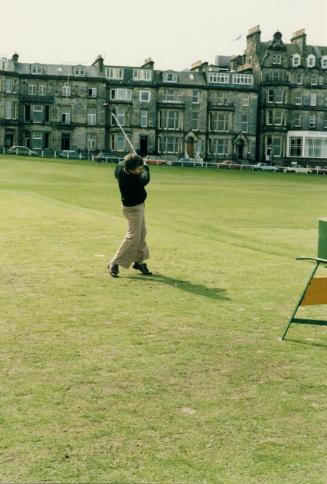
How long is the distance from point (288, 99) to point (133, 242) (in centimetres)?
9819

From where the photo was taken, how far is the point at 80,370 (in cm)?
750

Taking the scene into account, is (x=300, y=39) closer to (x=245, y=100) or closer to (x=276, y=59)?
(x=276, y=59)

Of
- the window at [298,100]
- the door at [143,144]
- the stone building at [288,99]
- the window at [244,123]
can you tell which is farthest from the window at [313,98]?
the door at [143,144]

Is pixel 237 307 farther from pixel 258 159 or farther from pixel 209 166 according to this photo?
pixel 258 159

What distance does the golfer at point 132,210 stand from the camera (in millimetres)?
12797

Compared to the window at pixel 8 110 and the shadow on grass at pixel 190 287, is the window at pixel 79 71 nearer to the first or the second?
the window at pixel 8 110

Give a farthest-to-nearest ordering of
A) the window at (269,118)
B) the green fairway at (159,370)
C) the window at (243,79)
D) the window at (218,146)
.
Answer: the window at (269,118) → the window at (243,79) → the window at (218,146) → the green fairway at (159,370)

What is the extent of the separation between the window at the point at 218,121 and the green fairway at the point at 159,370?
3560 inches

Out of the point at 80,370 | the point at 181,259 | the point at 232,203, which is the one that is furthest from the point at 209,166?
the point at 80,370

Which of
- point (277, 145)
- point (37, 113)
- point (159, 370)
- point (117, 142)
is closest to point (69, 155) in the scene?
point (117, 142)

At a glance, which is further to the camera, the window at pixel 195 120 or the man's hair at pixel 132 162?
the window at pixel 195 120

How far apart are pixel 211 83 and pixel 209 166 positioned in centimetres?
1898

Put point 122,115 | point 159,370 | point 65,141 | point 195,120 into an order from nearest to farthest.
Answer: point 159,370 < point 65,141 < point 122,115 < point 195,120

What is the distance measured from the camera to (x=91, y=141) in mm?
102000
